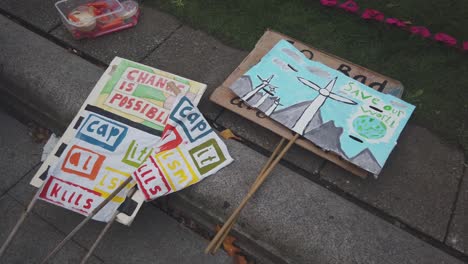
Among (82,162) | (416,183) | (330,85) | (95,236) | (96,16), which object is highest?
(330,85)

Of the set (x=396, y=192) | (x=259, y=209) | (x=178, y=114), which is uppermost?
(x=396, y=192)

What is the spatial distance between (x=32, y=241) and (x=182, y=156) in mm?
1011

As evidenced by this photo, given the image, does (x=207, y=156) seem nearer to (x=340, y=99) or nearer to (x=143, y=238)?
(x=143, y=238)

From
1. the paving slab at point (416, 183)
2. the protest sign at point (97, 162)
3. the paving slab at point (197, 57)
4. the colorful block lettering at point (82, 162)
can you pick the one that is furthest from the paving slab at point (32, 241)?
the paving slab at point (416, 183)

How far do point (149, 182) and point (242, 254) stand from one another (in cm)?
67

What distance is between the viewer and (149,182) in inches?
81.7

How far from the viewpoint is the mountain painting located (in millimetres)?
2240

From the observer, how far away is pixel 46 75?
2.58 m

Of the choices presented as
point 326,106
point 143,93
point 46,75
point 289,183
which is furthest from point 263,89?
point 46,75

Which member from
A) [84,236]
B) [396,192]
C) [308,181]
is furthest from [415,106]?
[84,236]

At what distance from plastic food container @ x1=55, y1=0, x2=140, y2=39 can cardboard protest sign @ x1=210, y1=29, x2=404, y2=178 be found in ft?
3.30

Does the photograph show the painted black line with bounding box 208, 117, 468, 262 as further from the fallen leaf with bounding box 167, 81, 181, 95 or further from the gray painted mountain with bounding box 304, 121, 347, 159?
the fallen leaf with bounding box 167, 81, 181, 95

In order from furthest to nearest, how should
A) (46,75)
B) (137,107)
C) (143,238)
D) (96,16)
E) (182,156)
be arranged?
(96,16) → (46,75) → (137,107) → (143,238) → (182,156)

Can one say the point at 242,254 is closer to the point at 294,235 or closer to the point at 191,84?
the point at 294,235
